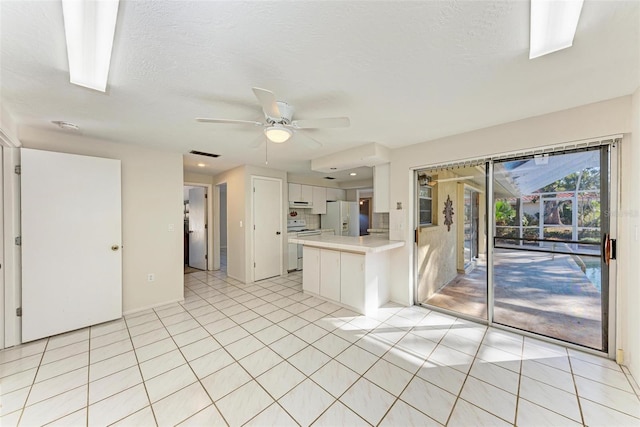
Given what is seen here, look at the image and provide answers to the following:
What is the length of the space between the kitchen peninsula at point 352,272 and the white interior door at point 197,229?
3.08 metres

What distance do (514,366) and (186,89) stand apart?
358 cm

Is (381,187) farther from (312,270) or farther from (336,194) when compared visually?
(336,194)

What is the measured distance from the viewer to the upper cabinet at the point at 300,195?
17.6 feet

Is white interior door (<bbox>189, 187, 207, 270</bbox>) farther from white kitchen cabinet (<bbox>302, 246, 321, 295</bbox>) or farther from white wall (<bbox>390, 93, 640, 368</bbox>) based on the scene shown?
white wall (<bbox>390, 93, 640, 368</bbox>)

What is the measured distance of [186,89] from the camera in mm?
1783

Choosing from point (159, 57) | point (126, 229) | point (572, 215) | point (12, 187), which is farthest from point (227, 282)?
point (572, 215)

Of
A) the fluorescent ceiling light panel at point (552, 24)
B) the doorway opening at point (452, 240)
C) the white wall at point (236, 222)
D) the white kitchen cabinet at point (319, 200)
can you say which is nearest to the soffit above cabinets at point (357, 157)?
the doorway opening at point (452, 240)

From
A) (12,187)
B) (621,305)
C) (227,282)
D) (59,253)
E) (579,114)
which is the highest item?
(579,114)

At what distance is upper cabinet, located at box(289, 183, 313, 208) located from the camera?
536cm

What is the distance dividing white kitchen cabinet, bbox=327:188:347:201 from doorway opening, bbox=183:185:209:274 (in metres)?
3.11

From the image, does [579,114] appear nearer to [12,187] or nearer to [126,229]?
[126,229]

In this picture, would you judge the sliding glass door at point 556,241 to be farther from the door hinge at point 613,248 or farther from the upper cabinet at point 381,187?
the upper cabinet at point 381,187

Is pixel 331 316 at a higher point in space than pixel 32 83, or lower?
lower

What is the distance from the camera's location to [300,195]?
18.1 ft
